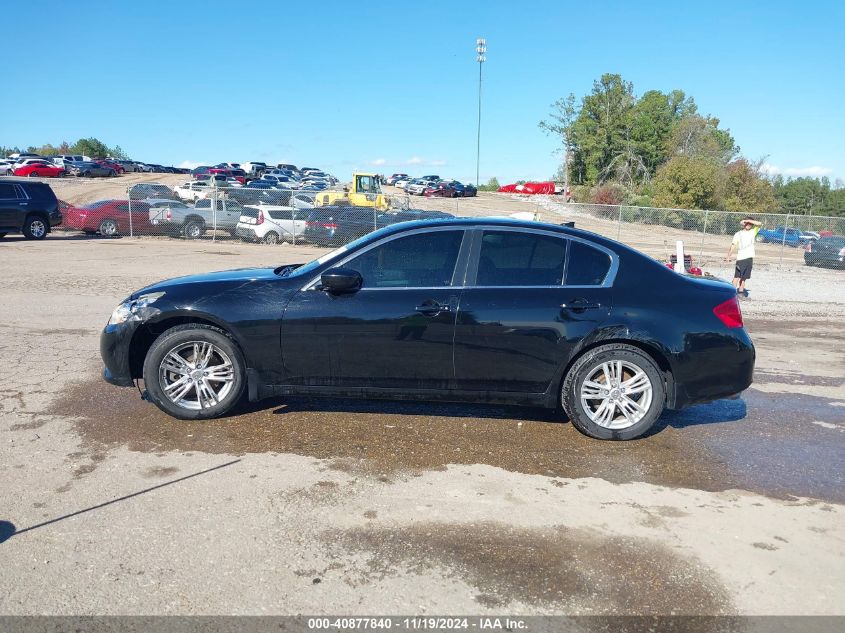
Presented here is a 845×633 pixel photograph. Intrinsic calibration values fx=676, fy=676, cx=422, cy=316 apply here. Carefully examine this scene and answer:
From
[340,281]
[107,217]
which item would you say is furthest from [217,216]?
[340,281]

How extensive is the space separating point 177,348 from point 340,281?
1387 mm

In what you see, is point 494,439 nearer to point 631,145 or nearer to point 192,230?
point 192,230

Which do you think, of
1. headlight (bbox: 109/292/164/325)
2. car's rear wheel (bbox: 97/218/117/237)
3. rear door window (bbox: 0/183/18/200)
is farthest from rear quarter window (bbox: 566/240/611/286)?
car's rear wheel (bbox: 97/218/117/237)

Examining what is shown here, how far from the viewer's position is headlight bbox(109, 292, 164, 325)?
5.21 m

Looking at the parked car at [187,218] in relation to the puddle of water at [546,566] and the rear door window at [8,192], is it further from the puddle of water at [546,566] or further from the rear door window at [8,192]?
the puddle of water at [546,566]

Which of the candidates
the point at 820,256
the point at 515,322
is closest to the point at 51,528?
the point at 515,322

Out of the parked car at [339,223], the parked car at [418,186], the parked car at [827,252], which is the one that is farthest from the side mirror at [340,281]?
the parked car at [418,186]

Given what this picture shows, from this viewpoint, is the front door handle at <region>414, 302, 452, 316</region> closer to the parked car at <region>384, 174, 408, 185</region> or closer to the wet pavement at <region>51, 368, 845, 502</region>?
the wet pavement at <region>51, 368, 845, 502</region>

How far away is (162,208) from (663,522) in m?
23.8

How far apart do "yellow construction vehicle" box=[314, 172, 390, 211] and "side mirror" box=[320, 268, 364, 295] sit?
2707cm

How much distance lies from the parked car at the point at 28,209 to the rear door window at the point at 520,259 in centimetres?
2069

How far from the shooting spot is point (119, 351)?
5.25 meters

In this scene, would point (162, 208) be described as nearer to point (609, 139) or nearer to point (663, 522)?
point (663, 522)

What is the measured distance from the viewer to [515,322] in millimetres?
4945
